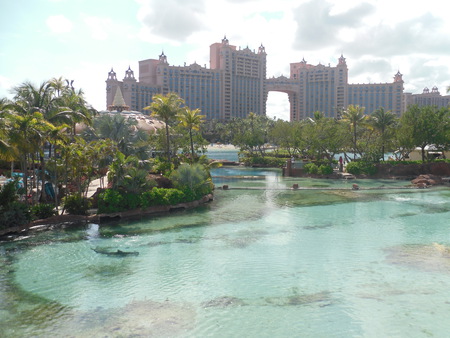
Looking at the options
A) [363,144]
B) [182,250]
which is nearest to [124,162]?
[182,250]

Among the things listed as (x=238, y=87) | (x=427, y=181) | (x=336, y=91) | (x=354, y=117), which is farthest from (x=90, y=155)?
(x=336, y=91)

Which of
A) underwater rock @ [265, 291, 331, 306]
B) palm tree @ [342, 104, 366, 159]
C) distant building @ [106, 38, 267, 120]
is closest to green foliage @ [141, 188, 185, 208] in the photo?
underwater rock @ [265, 291, 331, 306]

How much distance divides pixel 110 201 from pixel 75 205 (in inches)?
72.2

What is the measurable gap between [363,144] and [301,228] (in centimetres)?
3221

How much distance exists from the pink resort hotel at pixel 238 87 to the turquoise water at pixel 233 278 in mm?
159125

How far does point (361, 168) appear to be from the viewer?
44.3 metres

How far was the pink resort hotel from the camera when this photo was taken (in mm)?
175250

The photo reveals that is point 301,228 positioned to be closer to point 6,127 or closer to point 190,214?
point 190,214

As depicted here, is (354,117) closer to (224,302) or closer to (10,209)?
(10,209)

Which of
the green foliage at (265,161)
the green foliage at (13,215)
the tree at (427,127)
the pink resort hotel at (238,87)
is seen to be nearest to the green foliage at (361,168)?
the tree at (427,127)

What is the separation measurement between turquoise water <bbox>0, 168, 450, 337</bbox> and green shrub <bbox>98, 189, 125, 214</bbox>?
1.16 meters

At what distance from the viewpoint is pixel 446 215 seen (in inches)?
915

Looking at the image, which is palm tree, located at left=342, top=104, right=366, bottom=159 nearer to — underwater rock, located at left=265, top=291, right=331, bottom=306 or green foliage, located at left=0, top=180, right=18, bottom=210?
underwater rock, located at left=265, top=291, right=331, bottom=306

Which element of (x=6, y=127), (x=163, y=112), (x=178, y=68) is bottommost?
(x=6, y=127)
